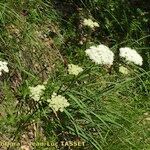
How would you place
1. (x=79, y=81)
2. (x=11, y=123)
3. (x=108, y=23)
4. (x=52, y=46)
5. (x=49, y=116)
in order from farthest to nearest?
(x=108, y=23), (x=52, y=46), (x=79, y=81), (x=49, y=116), (x=11, y=123)

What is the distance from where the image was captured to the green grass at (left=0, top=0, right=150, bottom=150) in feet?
14.3

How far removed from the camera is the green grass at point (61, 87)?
436cm

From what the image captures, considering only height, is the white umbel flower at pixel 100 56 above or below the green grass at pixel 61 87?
above

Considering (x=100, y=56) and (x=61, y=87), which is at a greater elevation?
(x=100, y=56)

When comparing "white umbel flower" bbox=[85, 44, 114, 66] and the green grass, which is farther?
the green grass

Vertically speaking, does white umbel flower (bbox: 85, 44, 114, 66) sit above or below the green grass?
above

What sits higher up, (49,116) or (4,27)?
(4,27)

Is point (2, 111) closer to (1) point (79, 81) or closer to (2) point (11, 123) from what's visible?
(2) point (11, 123)

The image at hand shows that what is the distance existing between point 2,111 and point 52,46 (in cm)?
151

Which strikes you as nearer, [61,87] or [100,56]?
[100,56]

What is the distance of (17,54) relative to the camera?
15.7ft

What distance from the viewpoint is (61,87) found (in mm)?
4344

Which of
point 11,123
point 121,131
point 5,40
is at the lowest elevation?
point 121,131

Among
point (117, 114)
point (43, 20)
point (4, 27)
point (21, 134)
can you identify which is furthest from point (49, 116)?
point (43, 20)
